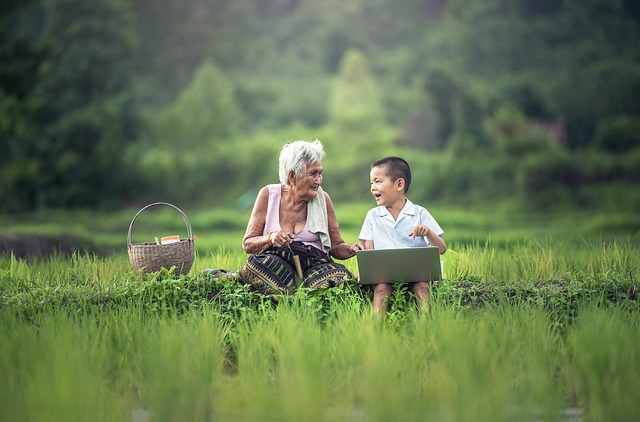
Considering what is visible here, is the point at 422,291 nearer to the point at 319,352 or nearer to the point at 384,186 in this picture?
the point at 384,186

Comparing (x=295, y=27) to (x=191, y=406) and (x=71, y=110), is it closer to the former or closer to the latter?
(x=71, y=110)

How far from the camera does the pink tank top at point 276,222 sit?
17.6 feet

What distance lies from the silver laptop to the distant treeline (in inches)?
724

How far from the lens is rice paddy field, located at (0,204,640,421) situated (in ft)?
12.1

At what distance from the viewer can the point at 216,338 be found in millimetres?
4320

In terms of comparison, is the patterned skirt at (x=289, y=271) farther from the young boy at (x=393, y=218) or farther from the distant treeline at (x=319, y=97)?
the distant treeline at (x=319, y=97)

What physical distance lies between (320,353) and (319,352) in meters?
0.03

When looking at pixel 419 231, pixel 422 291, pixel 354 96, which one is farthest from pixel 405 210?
pixel 354 96

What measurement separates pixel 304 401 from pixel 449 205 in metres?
20.5

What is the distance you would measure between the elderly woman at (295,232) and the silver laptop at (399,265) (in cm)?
28

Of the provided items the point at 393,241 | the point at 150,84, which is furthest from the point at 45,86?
the point at 393,241

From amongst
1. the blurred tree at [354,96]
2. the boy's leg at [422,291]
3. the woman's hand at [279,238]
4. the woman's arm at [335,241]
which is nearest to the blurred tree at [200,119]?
the blurred tree at [354,96]

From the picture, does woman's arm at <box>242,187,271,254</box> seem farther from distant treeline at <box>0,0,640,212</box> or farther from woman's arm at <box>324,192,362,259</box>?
distant treeline at <box>0,0,640,212</box>

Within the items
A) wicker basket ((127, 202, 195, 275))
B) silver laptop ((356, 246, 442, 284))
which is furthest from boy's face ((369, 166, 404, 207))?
wicker basket ((127, 202, 195, 275))
